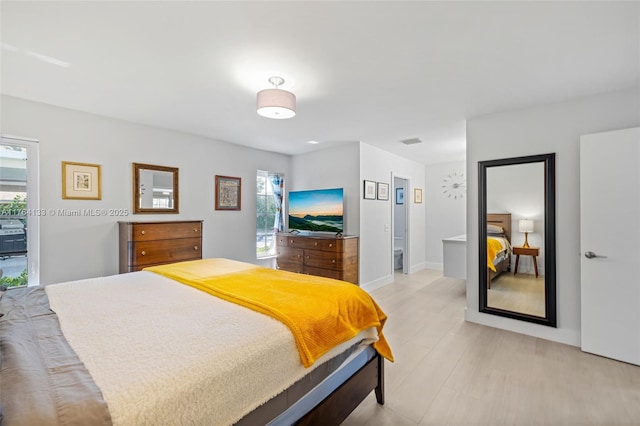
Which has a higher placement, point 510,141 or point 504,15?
point 504,15

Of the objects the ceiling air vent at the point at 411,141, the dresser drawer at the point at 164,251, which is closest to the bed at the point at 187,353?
the dresser drawer at the point at 164,251

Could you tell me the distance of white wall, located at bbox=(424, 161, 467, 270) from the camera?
6191mm

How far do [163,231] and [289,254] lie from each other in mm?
2153

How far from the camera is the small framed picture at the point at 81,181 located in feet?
10.3

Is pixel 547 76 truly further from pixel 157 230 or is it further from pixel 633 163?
pixel 157 230

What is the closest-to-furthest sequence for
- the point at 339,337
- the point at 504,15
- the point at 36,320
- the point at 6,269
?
the point at 36,320 → the point at 339,337 → the point at 504,15 → the point at 6,269

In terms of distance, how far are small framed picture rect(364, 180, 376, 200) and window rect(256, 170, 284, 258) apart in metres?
1.72

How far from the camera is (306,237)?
475 cm

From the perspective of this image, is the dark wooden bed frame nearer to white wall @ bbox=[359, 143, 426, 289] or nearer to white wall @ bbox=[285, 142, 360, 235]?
white wall @ bbox=[359, 143, 426, 289]

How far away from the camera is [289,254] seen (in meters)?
5.02

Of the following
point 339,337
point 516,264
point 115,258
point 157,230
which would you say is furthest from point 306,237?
point 339,337

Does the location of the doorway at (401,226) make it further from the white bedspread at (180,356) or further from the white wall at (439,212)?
the white bedspread at (180,356)

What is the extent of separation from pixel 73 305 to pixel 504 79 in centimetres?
356

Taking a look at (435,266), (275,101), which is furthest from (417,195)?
(275,101)
